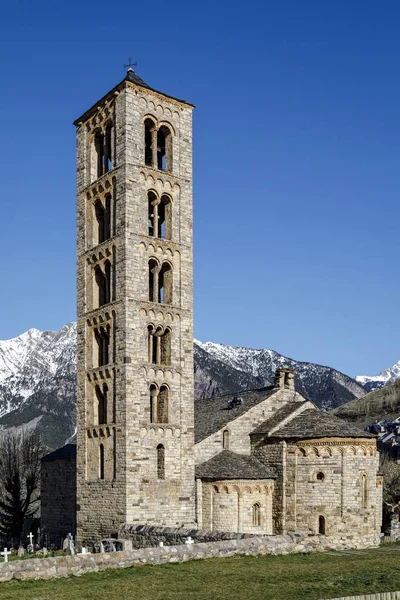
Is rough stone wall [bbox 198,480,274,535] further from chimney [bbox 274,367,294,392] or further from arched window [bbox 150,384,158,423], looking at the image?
chimney [bbox 274,367,294,392]

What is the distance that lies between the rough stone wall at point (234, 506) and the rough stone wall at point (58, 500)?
31.1ft

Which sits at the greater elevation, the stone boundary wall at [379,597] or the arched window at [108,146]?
the arched window at [108,146]

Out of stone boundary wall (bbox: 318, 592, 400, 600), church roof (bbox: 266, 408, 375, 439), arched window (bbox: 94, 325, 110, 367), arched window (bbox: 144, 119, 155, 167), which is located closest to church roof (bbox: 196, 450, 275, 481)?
church roof (bbox: 266, 408, 375, 439)

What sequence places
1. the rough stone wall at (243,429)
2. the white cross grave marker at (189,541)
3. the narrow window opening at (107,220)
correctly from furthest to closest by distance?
1. the rough stone wall at (243,429)
2. the narrow window opening at (107,220)
3. the white cross grave marker at (189,541)

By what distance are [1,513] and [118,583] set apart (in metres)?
40.2

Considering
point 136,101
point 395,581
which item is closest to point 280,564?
point 395,581

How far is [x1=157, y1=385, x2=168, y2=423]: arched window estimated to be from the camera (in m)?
39.5

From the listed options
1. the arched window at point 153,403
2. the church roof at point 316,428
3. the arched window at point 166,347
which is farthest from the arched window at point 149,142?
the church roof at point 316,428

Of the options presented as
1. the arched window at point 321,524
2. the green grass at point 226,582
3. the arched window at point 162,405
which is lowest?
the arched window at point 321,524

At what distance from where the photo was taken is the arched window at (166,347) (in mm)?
40031

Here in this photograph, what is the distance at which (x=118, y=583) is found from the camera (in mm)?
22234

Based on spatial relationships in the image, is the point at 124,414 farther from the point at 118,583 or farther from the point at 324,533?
the point at 118,583

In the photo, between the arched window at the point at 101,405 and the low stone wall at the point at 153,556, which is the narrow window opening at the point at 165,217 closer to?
the arched window at the point at 101,405

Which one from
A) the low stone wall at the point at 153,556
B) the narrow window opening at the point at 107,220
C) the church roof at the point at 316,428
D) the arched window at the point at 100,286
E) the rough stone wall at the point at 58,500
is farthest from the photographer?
the rough stone wall at the point at 58,500
